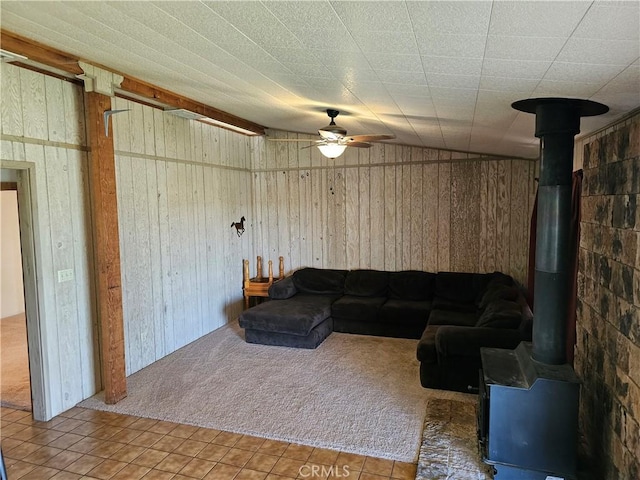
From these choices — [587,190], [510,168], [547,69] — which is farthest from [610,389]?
[510,168]

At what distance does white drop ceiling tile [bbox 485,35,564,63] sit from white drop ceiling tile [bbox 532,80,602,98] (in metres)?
0.40

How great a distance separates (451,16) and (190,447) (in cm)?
310

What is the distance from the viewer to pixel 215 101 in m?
4.45

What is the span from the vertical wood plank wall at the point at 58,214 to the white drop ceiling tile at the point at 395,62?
2776mm

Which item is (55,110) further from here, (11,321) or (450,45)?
(11,321)

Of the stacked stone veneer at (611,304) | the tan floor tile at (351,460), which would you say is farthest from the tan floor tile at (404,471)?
the stacked stone veneer at (611,304)

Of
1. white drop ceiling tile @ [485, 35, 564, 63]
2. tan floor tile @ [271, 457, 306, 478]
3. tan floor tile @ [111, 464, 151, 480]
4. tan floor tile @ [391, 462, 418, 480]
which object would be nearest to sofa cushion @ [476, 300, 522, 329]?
tan floor tile @ [391, 462, 418, 480]

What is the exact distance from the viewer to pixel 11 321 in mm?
6516

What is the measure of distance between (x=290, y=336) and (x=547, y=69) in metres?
4.01

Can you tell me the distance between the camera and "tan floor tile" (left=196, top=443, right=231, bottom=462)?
9.67 ft

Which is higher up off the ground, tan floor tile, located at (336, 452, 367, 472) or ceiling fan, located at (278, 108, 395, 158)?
ceiling fan, located at (278, 108, 395, 158)

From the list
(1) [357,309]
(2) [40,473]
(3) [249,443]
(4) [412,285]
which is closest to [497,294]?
(4) [412,285]

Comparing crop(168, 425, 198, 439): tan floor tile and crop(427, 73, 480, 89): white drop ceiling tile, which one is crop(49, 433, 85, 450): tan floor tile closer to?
crop(168, 425, 198, 439): tan floor tile

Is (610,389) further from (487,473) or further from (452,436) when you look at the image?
(452,436)
